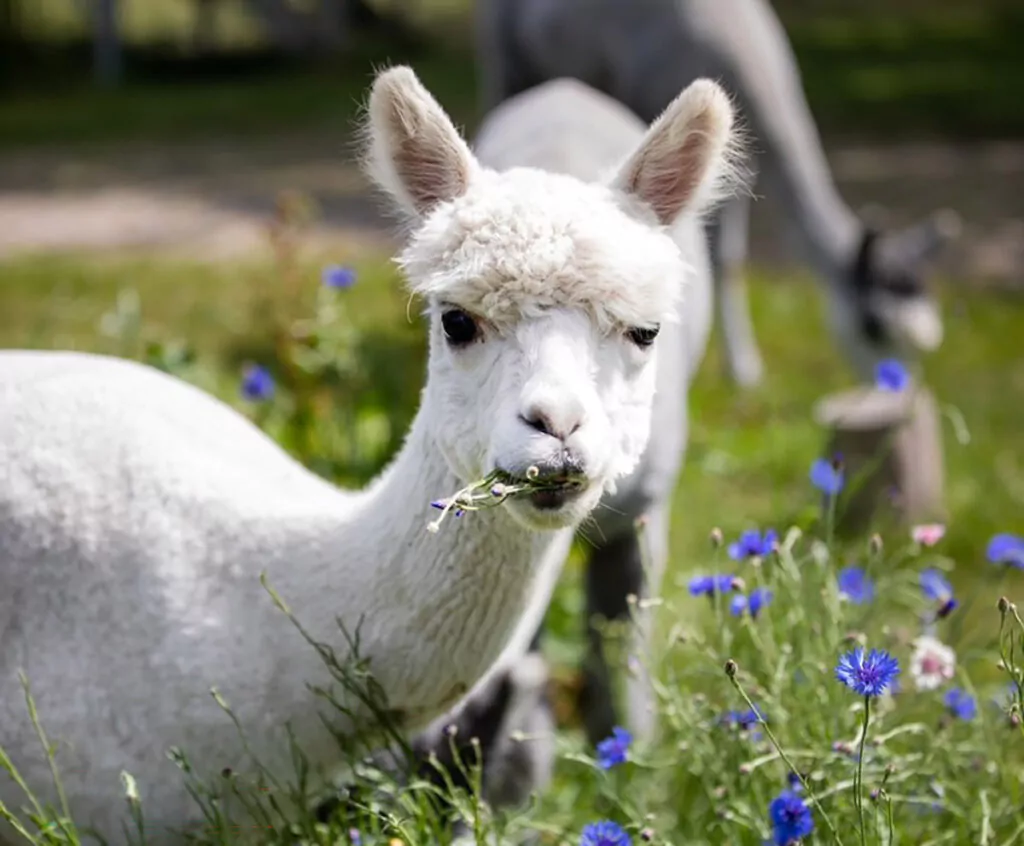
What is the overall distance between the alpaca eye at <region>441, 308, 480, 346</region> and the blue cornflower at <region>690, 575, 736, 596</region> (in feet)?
2.47

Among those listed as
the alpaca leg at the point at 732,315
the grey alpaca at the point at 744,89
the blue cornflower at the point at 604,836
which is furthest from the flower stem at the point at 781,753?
the alpaca leg at the point at 732,315

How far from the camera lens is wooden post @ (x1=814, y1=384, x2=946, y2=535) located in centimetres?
488

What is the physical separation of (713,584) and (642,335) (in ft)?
2.16

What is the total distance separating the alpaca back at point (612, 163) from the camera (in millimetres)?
3229

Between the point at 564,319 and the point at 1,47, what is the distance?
14.7m

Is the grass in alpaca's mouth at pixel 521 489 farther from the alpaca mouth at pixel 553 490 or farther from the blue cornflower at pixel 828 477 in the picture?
the blue cornflower at pixel 828 477

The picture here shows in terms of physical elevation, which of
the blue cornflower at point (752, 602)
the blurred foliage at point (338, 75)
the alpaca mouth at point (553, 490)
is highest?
the alpaca mouth at point (553, 490)

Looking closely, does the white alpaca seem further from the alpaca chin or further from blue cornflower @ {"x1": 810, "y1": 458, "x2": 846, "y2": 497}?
blue cornflower @ {"x1": 810, "y1": 458, "x2": 846, "y2": 497}

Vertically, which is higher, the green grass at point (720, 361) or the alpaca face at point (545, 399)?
the alpaca face at point (545, 399)

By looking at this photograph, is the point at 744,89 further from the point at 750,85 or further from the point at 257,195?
the point at 257,195

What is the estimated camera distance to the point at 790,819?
219cm

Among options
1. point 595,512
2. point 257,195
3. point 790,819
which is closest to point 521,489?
point 790,819

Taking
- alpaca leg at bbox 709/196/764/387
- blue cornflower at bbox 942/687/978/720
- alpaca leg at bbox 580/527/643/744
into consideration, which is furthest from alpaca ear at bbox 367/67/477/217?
alpaca leg at bbox 709/196/764/387

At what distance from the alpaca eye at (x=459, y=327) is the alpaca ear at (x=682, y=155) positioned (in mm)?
371
